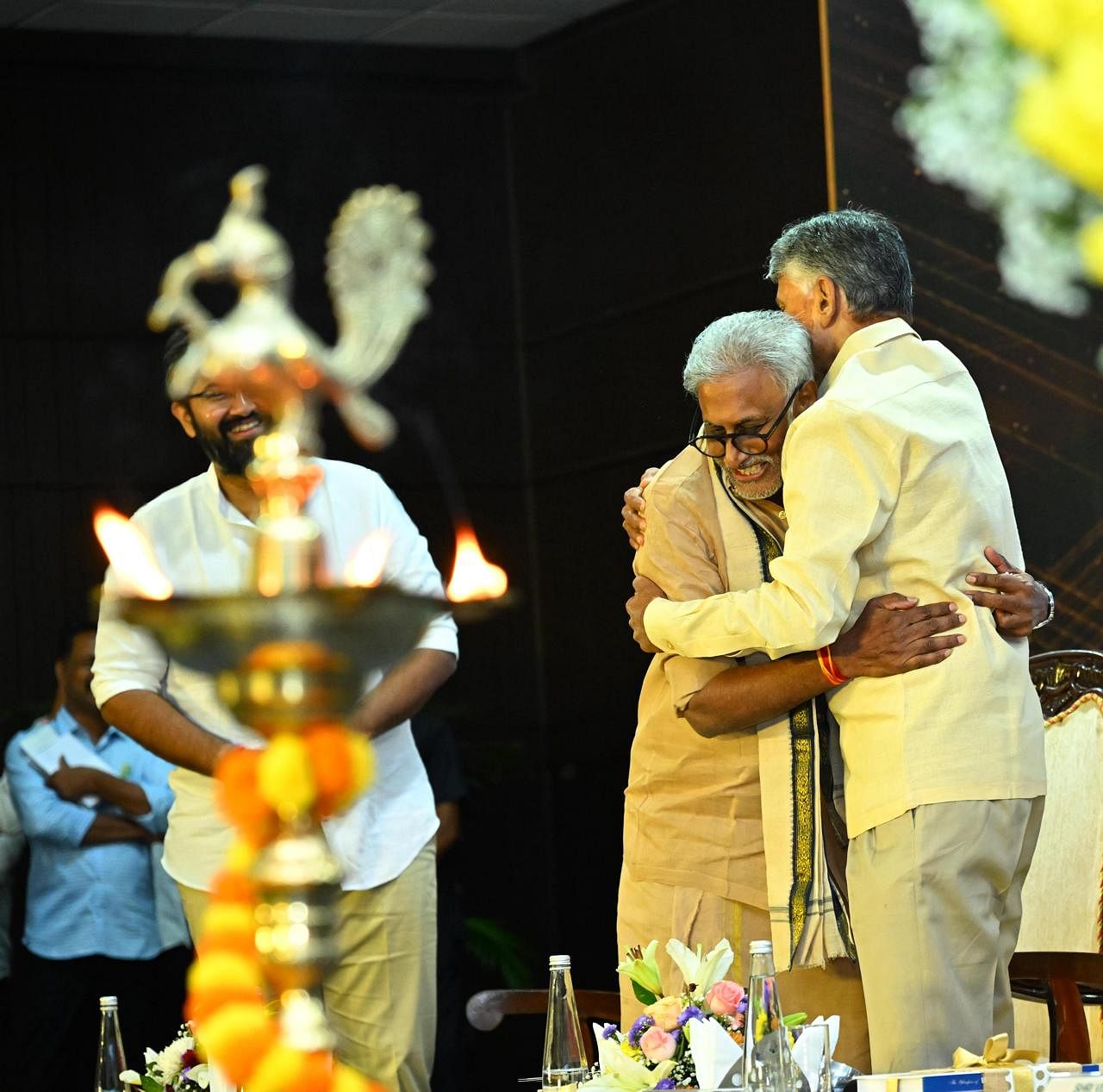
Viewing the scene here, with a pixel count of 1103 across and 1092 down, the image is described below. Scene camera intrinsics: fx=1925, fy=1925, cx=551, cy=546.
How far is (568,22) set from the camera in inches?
258

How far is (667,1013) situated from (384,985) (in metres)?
0.87

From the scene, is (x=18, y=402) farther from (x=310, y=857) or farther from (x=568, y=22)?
(x=310, y=857)

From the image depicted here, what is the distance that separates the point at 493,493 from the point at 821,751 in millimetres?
4138

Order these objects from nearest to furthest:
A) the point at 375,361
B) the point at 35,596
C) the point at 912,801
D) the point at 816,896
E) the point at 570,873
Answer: the point at 375,361
the point at 912,801
the point at 816,896
the point at 35,596
the point at 570,873

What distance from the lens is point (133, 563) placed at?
27.9 inches

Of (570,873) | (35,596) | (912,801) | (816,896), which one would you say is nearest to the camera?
(912,801)

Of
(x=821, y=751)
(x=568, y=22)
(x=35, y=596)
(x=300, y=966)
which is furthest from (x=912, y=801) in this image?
(x=568, y=22)

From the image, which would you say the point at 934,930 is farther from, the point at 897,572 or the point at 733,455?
the point at 733,455

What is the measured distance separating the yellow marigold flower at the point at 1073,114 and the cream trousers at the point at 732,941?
86.7 inches

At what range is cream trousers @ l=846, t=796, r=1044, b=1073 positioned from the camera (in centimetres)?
238

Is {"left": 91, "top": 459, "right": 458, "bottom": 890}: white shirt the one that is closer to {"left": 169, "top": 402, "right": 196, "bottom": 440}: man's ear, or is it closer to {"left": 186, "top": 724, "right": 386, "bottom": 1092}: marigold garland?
{"left": 169, "top": 402, "right": 196, "bottom": 440}: man's ear

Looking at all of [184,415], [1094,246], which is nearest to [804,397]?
[184,415]

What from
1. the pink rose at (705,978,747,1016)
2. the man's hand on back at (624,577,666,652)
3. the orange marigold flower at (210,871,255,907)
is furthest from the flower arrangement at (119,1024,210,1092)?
the orange marigold flower at (210,871,255,907)

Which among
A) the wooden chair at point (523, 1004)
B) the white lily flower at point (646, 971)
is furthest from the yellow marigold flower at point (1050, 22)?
the wooden chair at point (523, 1004)
